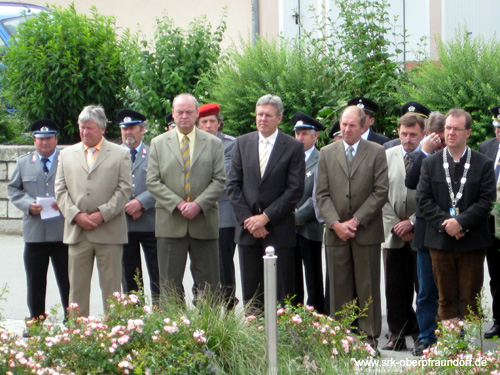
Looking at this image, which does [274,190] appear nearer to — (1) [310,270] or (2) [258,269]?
(2) [258,269]

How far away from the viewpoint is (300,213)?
8523 millimetres

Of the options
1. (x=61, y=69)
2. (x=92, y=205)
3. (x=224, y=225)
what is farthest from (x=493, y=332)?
(x=61, y=69)

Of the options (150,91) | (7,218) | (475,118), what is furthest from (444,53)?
(7,218)

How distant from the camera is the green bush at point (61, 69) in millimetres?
13484

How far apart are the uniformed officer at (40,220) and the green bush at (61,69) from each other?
4.72m

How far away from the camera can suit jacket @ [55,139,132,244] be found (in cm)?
799

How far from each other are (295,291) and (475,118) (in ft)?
12.2

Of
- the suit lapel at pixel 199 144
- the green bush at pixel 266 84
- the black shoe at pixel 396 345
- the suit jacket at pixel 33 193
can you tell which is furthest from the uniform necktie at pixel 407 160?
the green bush at pixel 266 84

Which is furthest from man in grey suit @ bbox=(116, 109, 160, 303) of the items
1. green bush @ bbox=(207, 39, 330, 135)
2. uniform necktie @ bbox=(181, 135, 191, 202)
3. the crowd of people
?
green bush @ bbox=(207, 39, 330, 135)

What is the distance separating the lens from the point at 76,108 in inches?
538

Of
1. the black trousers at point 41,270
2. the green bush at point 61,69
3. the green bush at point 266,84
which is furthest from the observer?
the green bush at point 61,69

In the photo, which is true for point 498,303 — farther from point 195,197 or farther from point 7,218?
point 7,218

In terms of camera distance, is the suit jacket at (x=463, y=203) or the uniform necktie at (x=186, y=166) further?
the uniform necktie at (x=186, y=166)

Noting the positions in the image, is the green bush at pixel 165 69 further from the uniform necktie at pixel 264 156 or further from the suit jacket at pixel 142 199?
the uniform necktie at pixel 264 156
